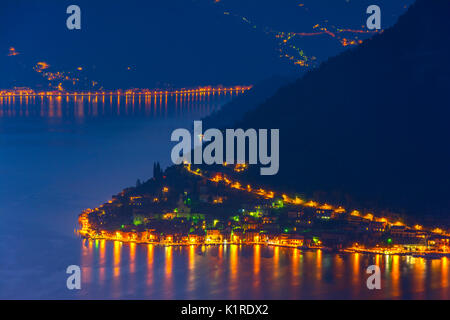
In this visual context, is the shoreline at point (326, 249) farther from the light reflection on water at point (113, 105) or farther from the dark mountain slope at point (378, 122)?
the light reflection on water at point (113, 105)

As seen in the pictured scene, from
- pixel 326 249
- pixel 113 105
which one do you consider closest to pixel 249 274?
pixel 326 249

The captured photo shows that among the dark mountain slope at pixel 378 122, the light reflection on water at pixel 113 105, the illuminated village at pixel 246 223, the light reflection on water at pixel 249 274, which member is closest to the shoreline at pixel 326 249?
the illuminated village at pixel 246 223

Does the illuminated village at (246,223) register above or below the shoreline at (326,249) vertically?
above

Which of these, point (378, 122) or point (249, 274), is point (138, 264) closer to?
point (249, 274)

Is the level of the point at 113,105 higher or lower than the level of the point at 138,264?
higher

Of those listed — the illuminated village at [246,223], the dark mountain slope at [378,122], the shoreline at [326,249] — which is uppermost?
the dark mountain slope at [378,122]

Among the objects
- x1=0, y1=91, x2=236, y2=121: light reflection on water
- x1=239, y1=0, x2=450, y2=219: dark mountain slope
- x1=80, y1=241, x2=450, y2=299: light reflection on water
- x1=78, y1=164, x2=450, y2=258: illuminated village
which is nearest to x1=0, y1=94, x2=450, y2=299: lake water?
x1=80, y1=241, x2=450, y2=299: light reflection on water

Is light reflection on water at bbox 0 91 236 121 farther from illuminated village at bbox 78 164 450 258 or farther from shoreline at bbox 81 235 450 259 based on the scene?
shoreline at bbox 81 235 450 259
